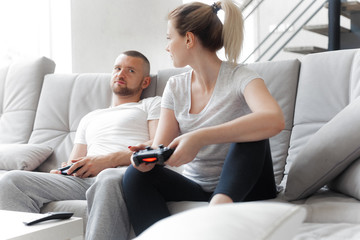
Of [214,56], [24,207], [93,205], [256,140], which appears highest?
[214,56]

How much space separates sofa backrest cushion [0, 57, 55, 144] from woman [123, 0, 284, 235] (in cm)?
133

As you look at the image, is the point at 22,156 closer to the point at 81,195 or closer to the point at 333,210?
the point at 81,195

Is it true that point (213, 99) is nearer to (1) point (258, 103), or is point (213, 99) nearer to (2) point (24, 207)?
(1) point (258, 103)

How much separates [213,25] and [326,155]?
61cm

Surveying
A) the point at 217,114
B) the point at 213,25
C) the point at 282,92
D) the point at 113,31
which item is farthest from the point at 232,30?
the point at 113,31

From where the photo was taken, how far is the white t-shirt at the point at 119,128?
2127 mm

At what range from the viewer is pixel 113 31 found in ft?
14.4

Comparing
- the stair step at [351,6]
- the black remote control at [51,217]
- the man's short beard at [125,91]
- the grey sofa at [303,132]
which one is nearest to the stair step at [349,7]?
the stair step at [351,6]

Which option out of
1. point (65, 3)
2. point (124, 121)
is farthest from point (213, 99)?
point (65, 3)

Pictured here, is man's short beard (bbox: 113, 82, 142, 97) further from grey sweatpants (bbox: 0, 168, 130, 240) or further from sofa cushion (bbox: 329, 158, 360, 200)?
sofa cushion (bbox: 329, 158, 360, 200)

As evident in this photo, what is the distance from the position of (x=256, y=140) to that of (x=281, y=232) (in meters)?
0.91

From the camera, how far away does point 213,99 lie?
Answer: 1588 mm

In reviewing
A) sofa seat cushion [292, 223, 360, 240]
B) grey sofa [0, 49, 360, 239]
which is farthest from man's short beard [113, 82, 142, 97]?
sofa seat cushion [292, 223, 360, 240]

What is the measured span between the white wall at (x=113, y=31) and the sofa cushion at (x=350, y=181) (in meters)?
2.95
